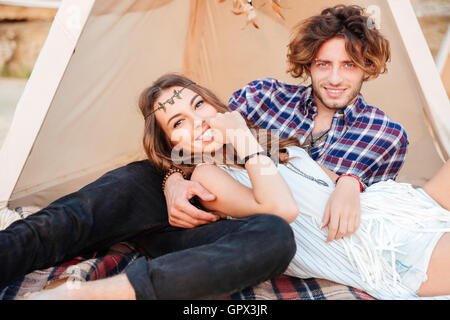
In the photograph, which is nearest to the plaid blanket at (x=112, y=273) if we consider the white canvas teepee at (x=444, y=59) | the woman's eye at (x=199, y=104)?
the woman's eye at (x=199, y=104)

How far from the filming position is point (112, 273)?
1309 mm

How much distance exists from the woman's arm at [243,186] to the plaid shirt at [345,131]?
46 centimetres

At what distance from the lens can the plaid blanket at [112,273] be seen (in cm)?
118

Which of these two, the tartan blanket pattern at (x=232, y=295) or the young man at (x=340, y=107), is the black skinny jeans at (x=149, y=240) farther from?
the young man at (x=340, y=107)

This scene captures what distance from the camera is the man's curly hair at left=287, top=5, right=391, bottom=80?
1.63 meters

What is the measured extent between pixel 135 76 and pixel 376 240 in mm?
1425

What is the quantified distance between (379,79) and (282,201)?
1.19 m

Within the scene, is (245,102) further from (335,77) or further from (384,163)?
(384,163)

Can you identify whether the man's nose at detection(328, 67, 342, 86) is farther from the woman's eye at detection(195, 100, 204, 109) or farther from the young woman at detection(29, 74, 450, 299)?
the woman's eye at detection(195, 100, 204, 109)

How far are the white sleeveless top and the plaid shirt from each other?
0.27 meters

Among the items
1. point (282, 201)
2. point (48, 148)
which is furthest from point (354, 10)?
point (48, 148)

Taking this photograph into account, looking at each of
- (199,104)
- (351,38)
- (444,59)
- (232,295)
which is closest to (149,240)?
(232,295)

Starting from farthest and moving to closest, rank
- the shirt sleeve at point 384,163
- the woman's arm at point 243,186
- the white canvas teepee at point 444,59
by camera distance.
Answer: the white canvas teepee at point 444,59 < the shirt sleeve at point 384,163 < the woman's arm at point 243,186

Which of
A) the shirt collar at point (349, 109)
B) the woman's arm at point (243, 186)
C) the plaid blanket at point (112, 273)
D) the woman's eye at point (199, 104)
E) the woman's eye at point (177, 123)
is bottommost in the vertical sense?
the plaid blanket at point (112, 273)
